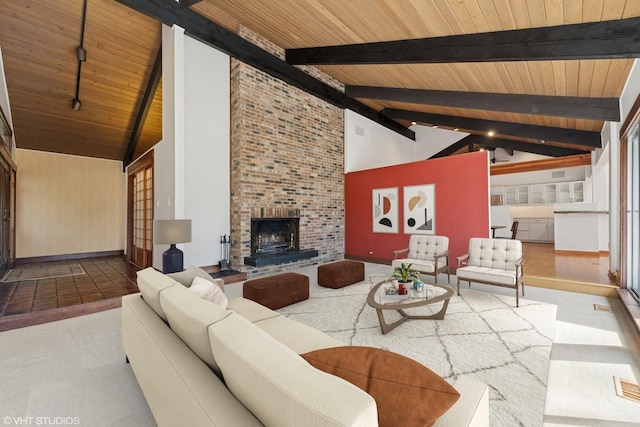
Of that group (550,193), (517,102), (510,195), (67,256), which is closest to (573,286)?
(517,102)

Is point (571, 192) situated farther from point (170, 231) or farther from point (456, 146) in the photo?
point (170, 231)

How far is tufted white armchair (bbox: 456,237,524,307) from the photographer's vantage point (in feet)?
12.4

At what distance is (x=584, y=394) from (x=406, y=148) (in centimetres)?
928

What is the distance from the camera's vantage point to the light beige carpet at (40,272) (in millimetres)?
4930

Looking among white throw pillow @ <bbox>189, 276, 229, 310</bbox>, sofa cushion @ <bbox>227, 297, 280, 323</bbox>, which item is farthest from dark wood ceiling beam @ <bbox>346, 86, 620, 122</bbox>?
white throw pillow @ <bbox>189, 276, 229, 310</bbox>

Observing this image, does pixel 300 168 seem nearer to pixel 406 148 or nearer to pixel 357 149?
pixel 357 149

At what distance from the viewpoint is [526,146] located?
9.01 m

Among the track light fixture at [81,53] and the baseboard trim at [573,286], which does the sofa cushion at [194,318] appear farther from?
the track light fixture at [81,53]

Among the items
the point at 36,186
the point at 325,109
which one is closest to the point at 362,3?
the point at 325,109

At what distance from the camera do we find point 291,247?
6.41 metres

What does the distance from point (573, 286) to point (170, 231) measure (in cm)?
621

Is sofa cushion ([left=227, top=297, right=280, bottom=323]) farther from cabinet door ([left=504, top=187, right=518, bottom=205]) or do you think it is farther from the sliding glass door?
cabinet door ([left=504, top=187, right=518, bottom=205])

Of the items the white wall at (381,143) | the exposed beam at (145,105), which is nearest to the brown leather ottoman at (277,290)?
the white wall at (381,143)

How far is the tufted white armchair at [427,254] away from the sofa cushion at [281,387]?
4.12 metres
